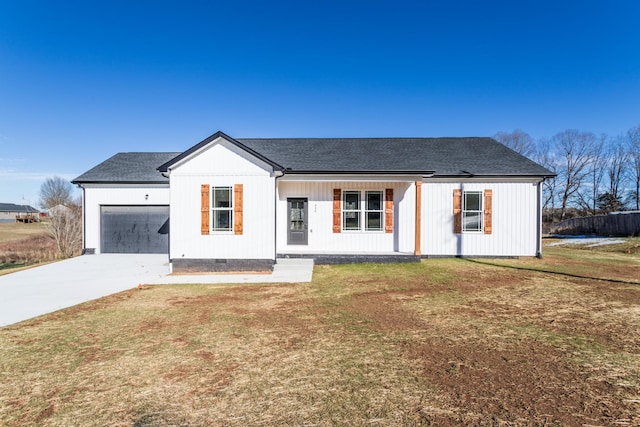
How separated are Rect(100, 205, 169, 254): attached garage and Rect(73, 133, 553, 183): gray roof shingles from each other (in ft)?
4.49

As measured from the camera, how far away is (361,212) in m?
12.7

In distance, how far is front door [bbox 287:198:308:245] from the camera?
511 inches

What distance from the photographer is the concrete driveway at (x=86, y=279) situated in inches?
278

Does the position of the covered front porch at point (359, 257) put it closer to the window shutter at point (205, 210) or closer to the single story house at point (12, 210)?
the window shutter at point (205, 210)

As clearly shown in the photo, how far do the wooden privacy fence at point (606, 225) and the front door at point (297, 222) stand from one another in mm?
21238

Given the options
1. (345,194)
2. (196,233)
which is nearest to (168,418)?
(196,233)

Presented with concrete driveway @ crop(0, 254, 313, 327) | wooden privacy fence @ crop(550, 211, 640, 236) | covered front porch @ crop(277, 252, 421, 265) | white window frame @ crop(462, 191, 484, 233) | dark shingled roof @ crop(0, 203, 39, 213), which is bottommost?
concrete driveway @ crop(0, 254, 313, 327)

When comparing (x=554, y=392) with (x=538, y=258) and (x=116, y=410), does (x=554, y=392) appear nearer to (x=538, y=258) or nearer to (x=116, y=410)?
(x=116, y=410)

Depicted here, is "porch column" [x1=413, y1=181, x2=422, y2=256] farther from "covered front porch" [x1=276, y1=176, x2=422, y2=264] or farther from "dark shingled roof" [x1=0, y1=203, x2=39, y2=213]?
"dark shingled roof" [x1=0, y1=203, x2=39, y2=213]

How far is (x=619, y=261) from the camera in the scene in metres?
12.6

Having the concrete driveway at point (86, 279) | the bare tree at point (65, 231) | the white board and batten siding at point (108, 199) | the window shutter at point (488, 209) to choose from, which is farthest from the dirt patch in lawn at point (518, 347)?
the bare tree at point (65, 231)

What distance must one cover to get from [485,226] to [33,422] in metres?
13.3

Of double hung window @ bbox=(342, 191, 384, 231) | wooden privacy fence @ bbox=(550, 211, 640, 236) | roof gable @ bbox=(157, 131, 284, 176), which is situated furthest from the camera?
wooden privacy fence @ bbox=(550, 211, 640, 236)

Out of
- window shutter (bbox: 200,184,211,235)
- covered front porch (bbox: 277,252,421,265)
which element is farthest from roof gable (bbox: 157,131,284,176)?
covered front porch (bbox: 277,252,421,265)
